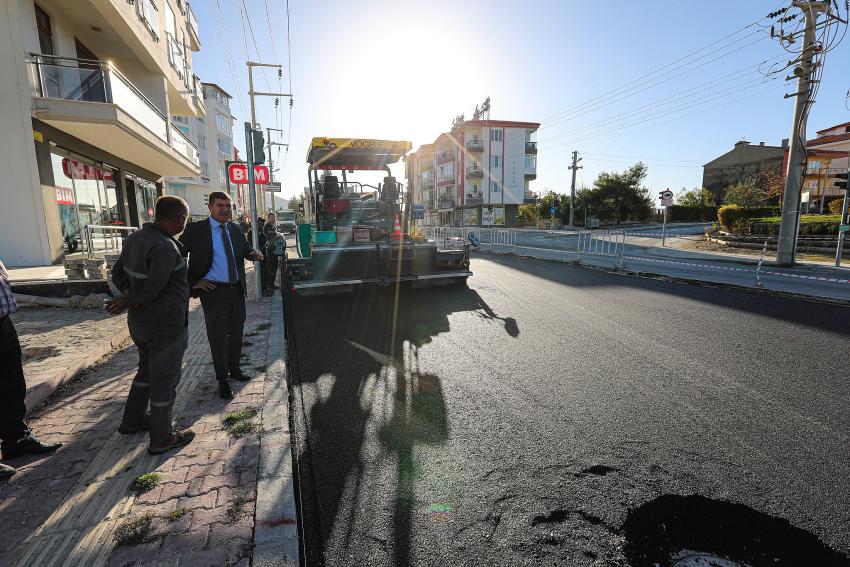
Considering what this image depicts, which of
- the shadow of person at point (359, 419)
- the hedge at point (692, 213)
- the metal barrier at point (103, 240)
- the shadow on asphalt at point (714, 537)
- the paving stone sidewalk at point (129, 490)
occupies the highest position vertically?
the hedge at point (692, 213)

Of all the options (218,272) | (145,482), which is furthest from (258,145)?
(145,482)

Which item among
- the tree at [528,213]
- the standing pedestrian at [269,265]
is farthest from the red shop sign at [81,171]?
the tree at [528,213]

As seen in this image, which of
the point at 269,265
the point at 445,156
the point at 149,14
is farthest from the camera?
the point at 445,156

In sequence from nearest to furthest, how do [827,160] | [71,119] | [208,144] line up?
[71,119] < [827,160] < [208,144]

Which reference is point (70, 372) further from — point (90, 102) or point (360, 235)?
point (90, 102)

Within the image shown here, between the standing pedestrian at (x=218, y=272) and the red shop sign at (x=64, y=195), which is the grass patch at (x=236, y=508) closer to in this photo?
the standing pedestrian at (x=218, y=272)

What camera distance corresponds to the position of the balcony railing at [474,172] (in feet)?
160

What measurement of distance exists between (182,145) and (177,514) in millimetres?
18501

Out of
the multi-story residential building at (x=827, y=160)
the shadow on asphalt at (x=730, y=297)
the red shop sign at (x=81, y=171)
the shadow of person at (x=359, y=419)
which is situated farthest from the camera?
the multi-story residential building at (x=827, y=160)

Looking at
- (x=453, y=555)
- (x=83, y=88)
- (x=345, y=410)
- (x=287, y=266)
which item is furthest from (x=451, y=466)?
(x=83, y=88)

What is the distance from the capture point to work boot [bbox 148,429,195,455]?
9.37ft

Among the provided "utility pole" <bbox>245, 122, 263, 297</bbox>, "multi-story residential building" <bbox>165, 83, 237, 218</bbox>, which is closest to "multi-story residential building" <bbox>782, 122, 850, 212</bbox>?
"utility pole" <bbox>245, 122, 263, 297</bbox>

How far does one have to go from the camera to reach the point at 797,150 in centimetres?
1409

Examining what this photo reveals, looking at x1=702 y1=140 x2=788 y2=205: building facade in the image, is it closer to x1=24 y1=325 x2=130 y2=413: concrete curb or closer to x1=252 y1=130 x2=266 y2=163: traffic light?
x1=252 y1=130 x2=266 y2=163: traffic light
